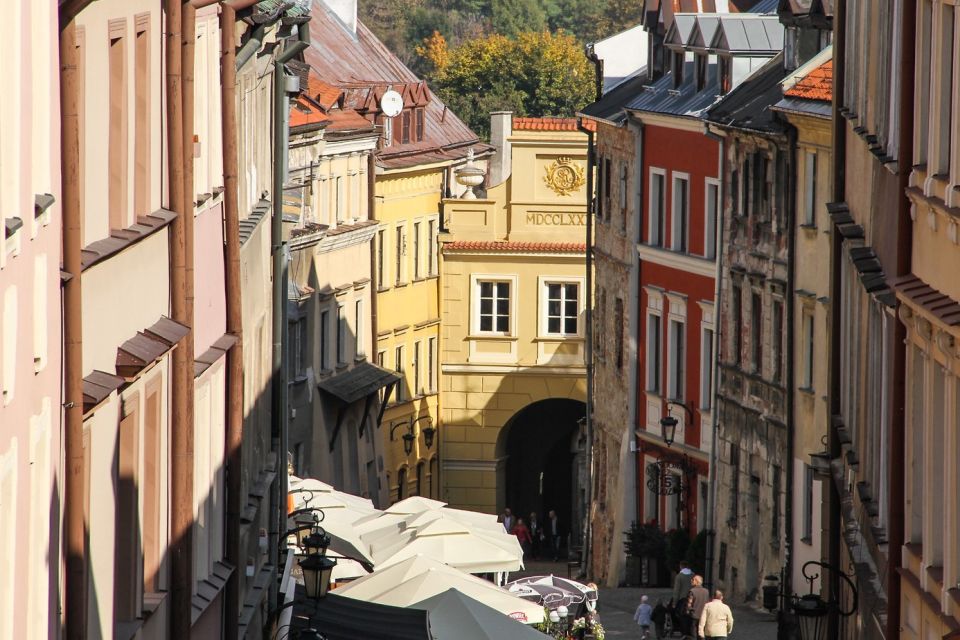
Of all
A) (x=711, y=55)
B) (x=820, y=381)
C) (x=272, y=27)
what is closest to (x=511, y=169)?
(x=711, y=55)

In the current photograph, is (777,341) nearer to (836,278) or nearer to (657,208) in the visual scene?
(657,208)

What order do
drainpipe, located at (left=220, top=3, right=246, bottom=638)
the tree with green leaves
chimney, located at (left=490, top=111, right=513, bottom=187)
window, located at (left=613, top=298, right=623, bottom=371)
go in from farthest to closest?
the tree with green leaves < chimney, located at (left=490, top=111, right=513, bottom=187) < window, located at (left=613, top=298, right=623, bottom=371) < drainpipe, located at (left=220, top=3, right=246, bottom=638)

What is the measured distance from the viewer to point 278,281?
75.7 ft

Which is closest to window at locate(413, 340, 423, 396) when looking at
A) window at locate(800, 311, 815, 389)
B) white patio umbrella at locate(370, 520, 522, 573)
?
window at locate(800, 311, 815, 389)

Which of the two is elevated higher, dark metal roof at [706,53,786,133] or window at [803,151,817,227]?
dark metal roof at [706,53,786,133]

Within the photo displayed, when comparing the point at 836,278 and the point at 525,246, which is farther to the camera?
the point at 525,246

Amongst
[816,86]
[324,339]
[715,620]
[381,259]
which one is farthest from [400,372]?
[715,620]

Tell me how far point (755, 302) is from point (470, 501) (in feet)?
72.9

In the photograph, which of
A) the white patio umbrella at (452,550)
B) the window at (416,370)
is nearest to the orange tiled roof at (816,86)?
the white patio umbrella at (452,550)

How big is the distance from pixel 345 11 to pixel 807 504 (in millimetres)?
26579

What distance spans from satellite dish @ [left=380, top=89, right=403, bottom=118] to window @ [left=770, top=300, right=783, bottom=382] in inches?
701

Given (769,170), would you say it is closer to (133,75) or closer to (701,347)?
(701,347)

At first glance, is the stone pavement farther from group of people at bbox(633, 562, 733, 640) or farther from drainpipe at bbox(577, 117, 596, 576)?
drainpipe at bbox(577, 117, 596, 576)

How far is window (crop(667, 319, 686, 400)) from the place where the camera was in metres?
40.0
